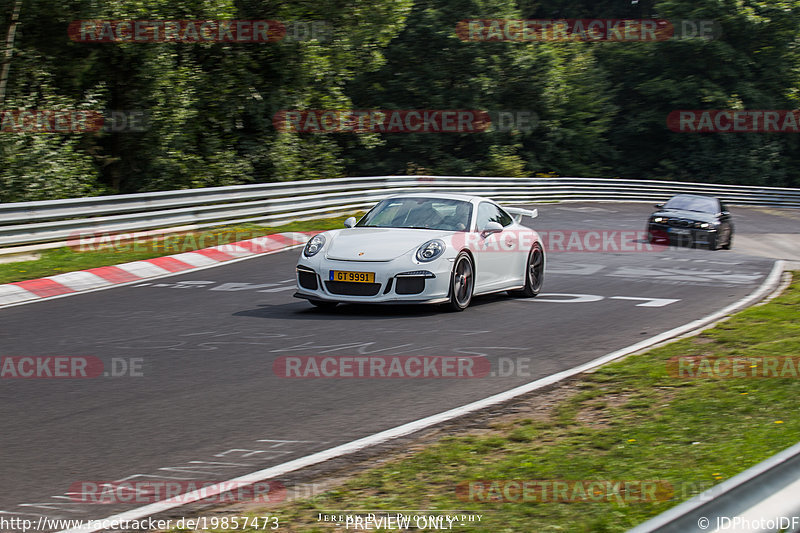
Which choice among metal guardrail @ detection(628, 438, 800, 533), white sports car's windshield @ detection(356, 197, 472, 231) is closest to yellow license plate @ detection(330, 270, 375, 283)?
white sports car's windshield @ detection(356, 197, 472, 231)

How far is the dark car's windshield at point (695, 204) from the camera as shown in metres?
22.5

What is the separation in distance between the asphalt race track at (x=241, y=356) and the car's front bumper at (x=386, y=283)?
9.6 inches

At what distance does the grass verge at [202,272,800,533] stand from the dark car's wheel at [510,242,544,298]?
478 centimetres

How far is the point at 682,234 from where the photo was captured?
21.7m

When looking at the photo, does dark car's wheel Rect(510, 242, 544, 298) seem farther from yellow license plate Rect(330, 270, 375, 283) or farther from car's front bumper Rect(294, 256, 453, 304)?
yellow license plate Rect(330, 270, 375, 283)

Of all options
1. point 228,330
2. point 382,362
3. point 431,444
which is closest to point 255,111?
point 228,330

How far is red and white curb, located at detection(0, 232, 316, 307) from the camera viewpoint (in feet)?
40.7

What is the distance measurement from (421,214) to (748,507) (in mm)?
9308

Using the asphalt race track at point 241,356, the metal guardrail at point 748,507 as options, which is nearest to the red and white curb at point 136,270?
the asphalt race track at point 241,356

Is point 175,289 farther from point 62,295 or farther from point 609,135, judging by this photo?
point 609,135

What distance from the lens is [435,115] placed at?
39.8 m

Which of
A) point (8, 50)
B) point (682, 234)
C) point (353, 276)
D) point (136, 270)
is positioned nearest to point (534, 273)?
point (353, 276)

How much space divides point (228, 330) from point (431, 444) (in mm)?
4501

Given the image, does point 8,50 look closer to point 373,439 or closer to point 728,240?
point 728,240
